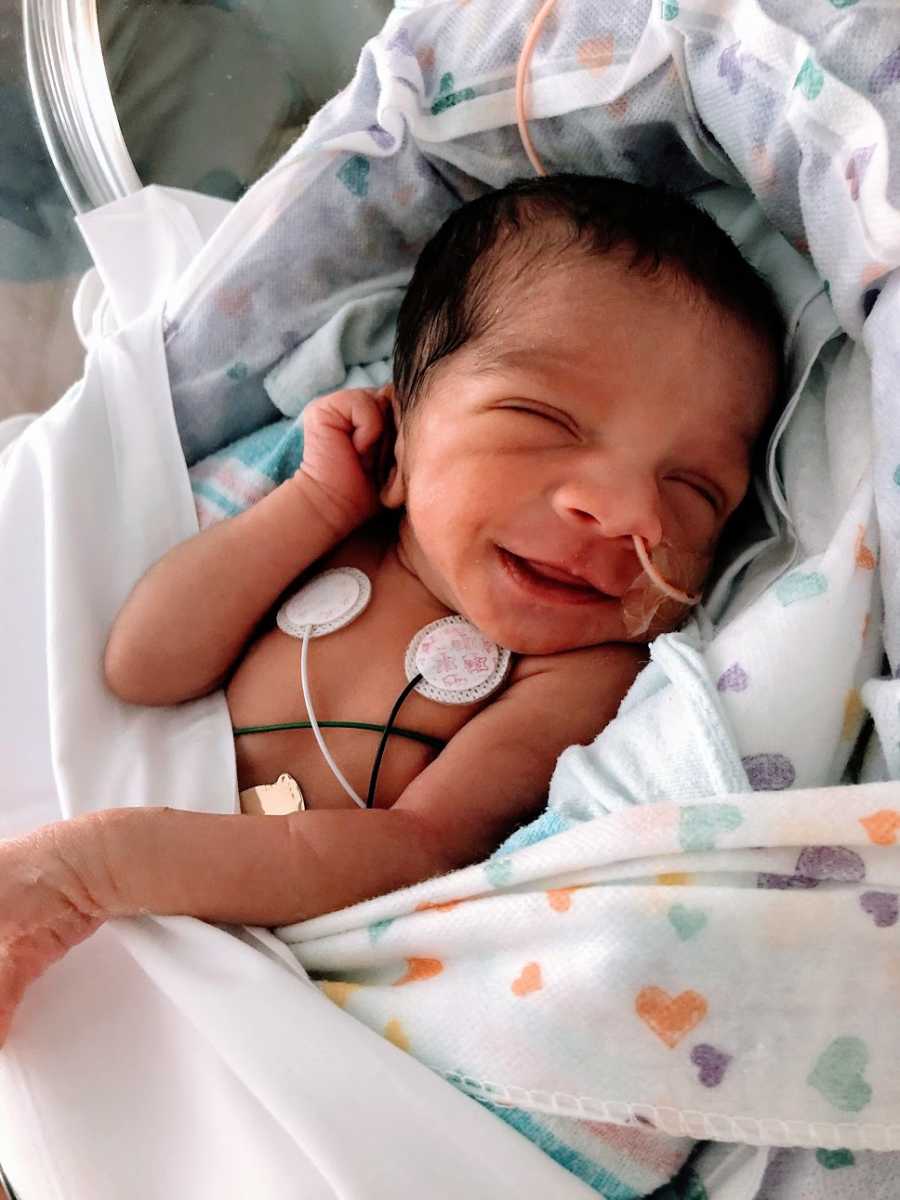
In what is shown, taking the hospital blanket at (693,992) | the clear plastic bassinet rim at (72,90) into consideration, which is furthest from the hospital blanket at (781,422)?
the clear plastic bassinet rim at (72,90)

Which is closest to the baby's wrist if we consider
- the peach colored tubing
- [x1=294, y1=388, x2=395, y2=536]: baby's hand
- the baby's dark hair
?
[x1=294, y1=388, x2=395, y2=536]: baby's hand

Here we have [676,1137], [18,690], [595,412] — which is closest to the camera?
[676,1137]

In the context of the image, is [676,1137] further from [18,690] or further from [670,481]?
[18,690]

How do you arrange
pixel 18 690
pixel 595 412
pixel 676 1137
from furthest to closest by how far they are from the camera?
pixel 18 690 → pixel 595 412 → pixel 676 1137

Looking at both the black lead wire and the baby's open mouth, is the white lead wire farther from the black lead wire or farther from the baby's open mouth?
the baby's open mouth

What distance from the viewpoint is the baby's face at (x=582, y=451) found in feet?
2.95

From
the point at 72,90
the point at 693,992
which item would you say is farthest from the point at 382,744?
A: the point at 72,90

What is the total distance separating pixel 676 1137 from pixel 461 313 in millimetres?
704

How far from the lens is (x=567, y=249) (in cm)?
95

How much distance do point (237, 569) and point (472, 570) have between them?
26cm

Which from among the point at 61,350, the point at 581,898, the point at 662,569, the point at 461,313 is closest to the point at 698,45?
the point at 461,313

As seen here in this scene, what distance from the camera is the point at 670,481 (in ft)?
3.09

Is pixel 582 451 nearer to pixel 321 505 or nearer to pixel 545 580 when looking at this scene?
pixel 545 580

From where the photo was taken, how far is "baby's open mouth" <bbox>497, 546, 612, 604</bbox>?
92 centimetres
